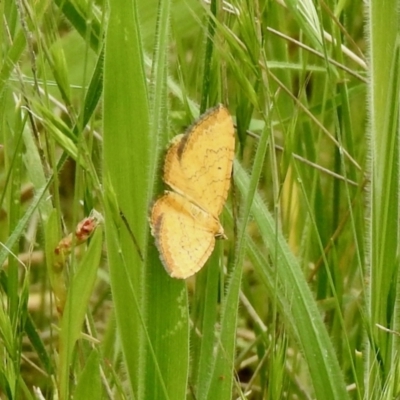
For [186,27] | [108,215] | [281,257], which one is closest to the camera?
[108,215]

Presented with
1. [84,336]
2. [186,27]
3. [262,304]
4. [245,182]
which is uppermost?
[186,27]

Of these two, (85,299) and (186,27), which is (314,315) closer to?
(85,299)

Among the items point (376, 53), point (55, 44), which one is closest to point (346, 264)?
point (376, 53)

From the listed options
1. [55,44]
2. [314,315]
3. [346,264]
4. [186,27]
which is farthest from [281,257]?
[346,264]

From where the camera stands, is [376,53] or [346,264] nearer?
[376,53]

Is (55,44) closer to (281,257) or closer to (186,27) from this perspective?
(281,257)

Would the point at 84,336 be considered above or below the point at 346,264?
above

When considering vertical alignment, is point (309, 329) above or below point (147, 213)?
below

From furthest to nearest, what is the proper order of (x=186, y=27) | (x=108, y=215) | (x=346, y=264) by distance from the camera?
1. (x=346, y=264)
2. (x=186, y=27)
3. (x=108, y=215)

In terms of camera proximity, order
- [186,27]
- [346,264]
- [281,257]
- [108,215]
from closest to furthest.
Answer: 1. [108,215]
2. [281,257]
3. [186,27]
4. [346,264]
